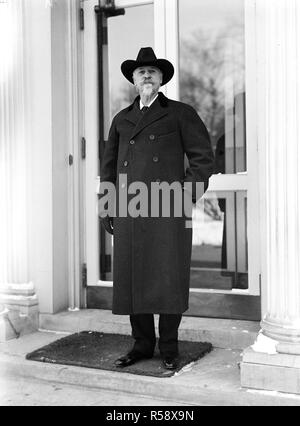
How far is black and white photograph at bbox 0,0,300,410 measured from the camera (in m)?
2.84

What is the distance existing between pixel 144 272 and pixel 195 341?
80cm

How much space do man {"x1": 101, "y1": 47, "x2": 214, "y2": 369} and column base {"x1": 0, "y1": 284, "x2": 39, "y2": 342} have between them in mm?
1021

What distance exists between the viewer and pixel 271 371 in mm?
2779

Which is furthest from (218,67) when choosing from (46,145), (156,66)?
(156,66)

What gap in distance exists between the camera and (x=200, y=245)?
745cm

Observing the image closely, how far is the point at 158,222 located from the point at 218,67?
3519mm

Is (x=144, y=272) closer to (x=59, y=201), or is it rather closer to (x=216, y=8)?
(x=59, y=201)

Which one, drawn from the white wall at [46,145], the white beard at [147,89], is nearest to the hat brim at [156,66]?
the white beard at [147,89]

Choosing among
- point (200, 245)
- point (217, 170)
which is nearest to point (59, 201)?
point (217, 170)

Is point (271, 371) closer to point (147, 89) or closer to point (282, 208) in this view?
point (282, 208)

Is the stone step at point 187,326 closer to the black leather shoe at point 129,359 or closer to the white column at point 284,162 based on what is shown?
the black leather shoe at point 129,359

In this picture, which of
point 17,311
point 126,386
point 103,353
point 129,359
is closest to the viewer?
point 126,386

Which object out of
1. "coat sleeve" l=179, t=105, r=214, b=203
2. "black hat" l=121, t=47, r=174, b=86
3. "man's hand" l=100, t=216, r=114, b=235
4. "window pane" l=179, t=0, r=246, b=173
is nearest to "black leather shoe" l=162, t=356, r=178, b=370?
"man's hand" l=100, t=216, r=114, b=235

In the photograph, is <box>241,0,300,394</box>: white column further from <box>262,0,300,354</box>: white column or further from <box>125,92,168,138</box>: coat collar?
<box>125,92,168,138</box>: coat collar
